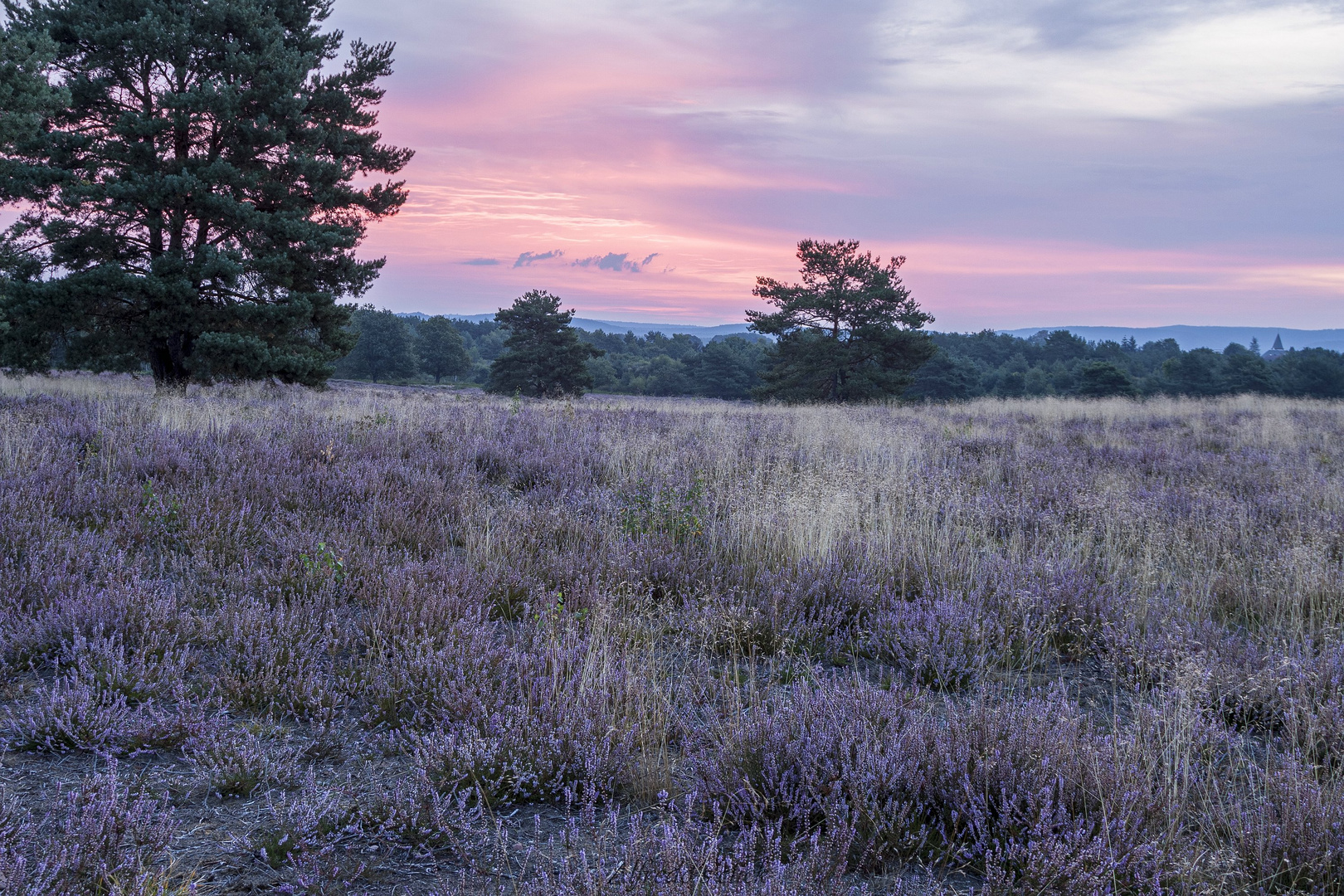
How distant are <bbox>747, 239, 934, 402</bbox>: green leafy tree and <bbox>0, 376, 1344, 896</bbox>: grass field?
95.8 ft

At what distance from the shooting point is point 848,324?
35469 millimetres

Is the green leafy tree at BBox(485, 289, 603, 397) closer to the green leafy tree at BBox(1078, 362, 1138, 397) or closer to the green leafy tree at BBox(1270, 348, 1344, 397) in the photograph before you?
the green leafy tree at BBox(1078, 362, 1138, 397)

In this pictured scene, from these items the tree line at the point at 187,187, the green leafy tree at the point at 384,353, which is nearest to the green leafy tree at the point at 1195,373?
the tree line at the point at 187,187

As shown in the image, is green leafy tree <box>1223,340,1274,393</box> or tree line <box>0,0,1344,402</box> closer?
tree line <box>0,0,1344,402</box>

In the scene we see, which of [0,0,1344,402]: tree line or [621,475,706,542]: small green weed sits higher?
[0,0,1344,402]: tree line

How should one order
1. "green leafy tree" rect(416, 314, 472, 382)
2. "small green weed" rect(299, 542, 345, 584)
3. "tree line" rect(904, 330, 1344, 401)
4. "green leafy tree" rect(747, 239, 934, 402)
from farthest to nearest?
1. "green leafy tree" rect(416, 314, 472, 382)
2. "tree line" rect(904, 330, 1344, 401)
3. "green leafy tree" rect(747, 239, 934, 402)
4. "small green weed" rect(299, 542, 345, 584)

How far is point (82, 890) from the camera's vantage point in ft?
5.39

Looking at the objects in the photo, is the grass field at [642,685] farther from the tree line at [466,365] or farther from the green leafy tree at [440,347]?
the green leafy tree at [440,347]

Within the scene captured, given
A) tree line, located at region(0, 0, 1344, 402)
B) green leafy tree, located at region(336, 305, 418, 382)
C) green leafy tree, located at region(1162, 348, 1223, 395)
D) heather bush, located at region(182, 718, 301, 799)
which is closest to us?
heather bush, located at region(182, 718, 301, 799)

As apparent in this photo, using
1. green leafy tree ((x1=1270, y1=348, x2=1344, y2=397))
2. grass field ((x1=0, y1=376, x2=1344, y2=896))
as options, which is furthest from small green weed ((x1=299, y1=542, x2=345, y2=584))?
green leafy tree ((x1=1270, y1=348, x2=1344, y2=397))

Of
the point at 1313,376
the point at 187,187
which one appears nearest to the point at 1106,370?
the point at 1313,376

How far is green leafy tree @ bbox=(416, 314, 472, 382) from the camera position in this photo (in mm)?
83562

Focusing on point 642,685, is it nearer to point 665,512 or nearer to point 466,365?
point 665,512

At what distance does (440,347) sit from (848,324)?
61569mm
